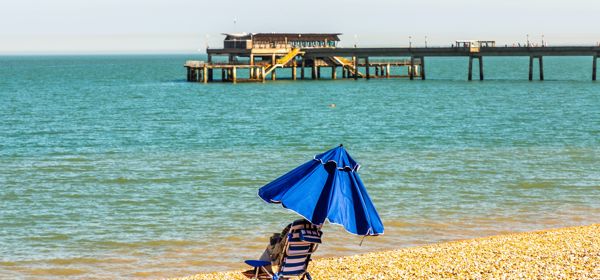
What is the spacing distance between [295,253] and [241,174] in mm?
17570

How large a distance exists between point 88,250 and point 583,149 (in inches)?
972

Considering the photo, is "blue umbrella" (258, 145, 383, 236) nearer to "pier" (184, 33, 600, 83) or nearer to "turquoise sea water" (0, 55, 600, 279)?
"turquoise sea water" (0, 55, 600, 279)

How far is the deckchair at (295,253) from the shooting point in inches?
488

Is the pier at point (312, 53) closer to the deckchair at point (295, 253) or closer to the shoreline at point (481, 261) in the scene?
the shoreline at point (481, 261)

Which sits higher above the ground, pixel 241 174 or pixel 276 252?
pixel 276 252

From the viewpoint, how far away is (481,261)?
50.7ft

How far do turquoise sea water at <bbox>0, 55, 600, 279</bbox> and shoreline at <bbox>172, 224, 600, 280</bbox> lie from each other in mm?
1992

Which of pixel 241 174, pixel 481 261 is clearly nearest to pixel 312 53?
pixel 241 174

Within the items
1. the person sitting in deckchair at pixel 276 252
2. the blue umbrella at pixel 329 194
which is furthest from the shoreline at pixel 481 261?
the blue umbrella at pixel 329 194

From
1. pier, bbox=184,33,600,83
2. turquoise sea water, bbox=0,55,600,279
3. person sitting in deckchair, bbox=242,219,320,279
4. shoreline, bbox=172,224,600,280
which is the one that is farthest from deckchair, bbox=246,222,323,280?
pier, bbox=184,33,600,83

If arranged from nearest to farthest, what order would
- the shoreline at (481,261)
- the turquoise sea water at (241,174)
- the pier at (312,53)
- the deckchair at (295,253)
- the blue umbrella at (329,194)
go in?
the blue umbrella at (329,194) → the deckchair at (295,253) → the shoreline at (481,261) → the turquoise sea water at (241,174) → the pier at (312,53)

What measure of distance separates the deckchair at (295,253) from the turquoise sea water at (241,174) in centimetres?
459

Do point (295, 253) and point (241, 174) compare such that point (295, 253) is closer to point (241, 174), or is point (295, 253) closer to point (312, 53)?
point (241, 174)

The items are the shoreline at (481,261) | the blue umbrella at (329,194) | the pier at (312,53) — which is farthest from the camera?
the pier at (312,53)
